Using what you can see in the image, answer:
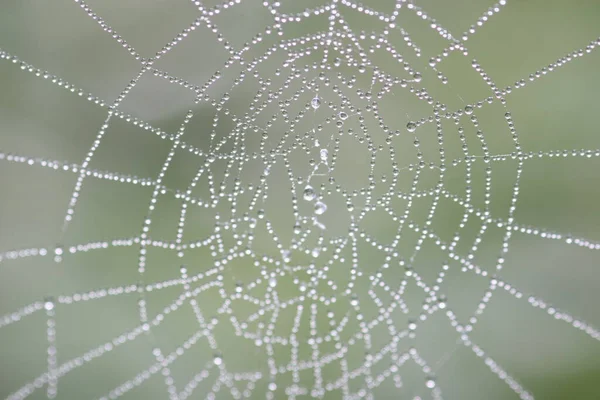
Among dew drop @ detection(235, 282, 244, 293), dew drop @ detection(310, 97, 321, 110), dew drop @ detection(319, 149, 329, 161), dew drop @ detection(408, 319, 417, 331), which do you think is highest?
dew drop @ detection(310, 97, 321, 110)

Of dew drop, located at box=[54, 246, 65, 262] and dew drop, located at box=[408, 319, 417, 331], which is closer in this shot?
dew drop, located at box=[54, 246, 65, 262]

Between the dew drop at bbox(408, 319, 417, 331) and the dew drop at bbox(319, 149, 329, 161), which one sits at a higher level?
the dew drop at bbox(319, 149, 329, 161)

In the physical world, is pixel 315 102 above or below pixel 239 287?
above

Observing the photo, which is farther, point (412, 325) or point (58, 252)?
point (412, 325)

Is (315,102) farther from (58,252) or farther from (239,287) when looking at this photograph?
(58,252)

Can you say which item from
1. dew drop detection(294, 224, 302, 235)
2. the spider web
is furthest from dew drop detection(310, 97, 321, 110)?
dew drop detection(294, 224, 302, 235)

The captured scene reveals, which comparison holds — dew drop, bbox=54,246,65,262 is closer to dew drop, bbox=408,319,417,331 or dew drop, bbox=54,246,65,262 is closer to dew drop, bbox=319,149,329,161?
dew drop, bbox=319,149,329,161

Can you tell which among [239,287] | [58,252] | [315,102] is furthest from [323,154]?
[58,252]

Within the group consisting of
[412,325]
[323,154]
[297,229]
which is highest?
[323,154]

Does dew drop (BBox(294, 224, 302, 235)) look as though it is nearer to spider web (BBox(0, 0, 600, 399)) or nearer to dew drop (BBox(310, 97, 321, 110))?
spider web (BBox(0, 0, 600, 399))

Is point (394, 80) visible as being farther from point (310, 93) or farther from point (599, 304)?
point (599, 304)
